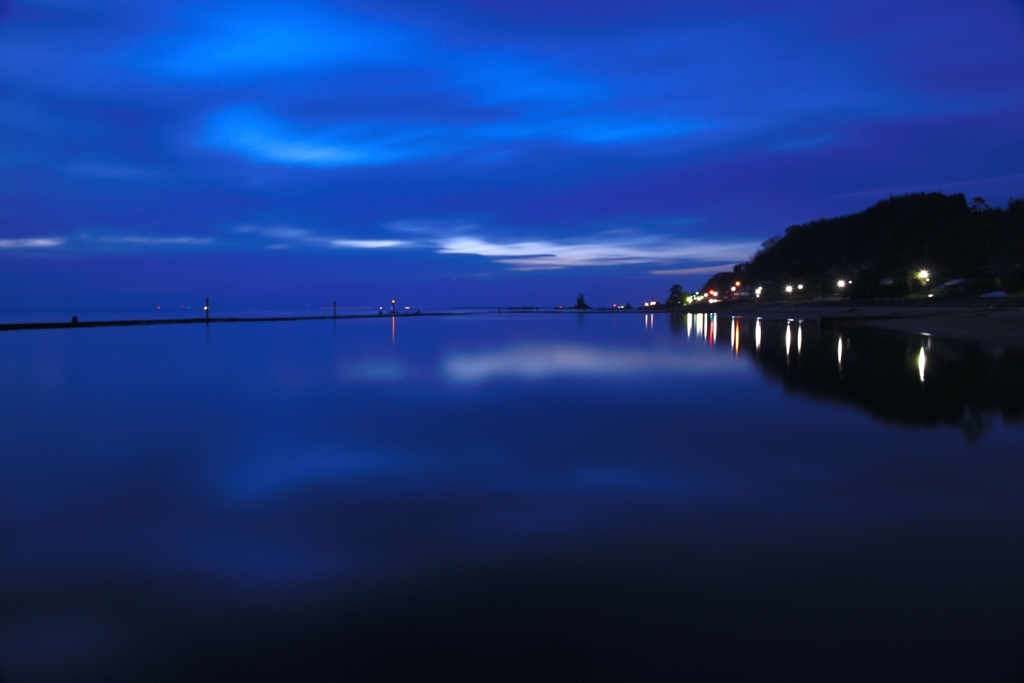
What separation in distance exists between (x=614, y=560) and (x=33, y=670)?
321 centimetres

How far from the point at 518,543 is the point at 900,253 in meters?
84.5

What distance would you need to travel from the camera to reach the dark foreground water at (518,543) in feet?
9.93

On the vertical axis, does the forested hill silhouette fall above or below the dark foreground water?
above

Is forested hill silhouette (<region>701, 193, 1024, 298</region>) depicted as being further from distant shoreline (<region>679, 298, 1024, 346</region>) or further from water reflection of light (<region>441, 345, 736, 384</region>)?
water reflection of light (<region>441, 345, 736, 384</region>)

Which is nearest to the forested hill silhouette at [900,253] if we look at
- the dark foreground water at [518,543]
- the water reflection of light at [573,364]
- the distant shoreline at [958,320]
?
the distant shoreline at [958,320]

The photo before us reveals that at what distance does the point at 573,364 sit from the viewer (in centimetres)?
1830

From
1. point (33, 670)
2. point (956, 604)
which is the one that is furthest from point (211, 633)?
point (956, 604)

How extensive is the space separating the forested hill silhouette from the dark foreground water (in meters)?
52.7

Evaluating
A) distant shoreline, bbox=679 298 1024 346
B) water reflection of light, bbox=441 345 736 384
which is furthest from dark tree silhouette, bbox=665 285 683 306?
water reflection of light, bbox=441 345 736 384

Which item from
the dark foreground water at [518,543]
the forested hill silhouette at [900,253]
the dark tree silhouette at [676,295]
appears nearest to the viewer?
the dark foreground water at [518,543]

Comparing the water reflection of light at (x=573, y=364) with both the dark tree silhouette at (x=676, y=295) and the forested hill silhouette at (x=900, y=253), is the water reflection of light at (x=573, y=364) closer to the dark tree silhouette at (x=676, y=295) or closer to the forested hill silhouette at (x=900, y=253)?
the forested hill silhouette at (x=900, y=253)

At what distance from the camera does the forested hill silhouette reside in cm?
6322

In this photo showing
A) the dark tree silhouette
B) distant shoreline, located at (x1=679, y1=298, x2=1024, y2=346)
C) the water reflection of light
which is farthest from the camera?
the dark tree silhouette

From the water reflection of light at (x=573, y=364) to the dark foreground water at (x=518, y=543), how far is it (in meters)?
5.49
